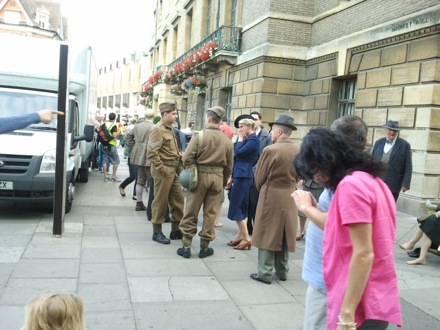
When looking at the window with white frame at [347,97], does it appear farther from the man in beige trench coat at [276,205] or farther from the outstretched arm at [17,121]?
the outstretched arm at [17,121]

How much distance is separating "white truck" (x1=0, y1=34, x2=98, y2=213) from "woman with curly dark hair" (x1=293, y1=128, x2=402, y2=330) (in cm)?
491

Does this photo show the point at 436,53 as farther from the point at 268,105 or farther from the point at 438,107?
the point at 268,105

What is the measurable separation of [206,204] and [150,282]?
4.13 ft

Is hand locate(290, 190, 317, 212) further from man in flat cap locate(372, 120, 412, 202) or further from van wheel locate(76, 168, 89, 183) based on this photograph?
van wheel locate(76, 168, 89, 183)

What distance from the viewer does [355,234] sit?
6.17 ft

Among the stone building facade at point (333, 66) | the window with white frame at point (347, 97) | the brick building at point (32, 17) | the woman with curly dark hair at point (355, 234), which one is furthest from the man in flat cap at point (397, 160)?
the brick building at point (32, 17)

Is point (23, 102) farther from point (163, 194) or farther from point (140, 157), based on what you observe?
point (163, 194)

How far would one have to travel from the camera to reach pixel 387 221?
1.95 metres

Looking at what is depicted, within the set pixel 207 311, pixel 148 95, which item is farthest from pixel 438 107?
pixel 148 95

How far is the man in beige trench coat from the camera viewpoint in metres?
4.68

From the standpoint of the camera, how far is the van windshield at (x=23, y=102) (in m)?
7.86

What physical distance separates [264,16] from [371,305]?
13356 millimetres

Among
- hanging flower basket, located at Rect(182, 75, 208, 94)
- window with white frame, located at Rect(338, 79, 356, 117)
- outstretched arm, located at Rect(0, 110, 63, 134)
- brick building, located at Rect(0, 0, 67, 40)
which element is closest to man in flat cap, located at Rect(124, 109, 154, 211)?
outstretched arm, located at Rect(0, 110, 63, 134)

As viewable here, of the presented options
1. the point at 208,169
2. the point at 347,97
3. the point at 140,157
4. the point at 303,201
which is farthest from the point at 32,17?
the point at 303,201
